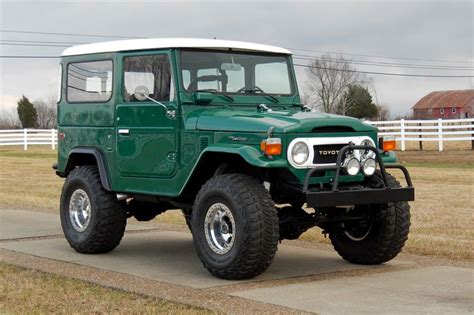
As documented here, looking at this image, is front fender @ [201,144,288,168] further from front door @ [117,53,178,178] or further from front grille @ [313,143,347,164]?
front door @ [117,53,178,178]

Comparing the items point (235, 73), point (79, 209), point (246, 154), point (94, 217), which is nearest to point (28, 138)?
point (79, 209)

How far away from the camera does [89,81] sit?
9680 mm

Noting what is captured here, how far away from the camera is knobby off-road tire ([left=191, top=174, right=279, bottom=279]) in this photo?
737cm

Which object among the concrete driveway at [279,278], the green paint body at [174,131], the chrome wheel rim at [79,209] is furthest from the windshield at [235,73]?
the chrome wheel rim at [79,209]

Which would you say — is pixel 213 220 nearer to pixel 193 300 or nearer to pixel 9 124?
pixel 193 300

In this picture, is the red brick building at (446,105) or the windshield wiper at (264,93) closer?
the windshield wiper at (264,93)

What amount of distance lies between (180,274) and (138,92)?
2.05 m

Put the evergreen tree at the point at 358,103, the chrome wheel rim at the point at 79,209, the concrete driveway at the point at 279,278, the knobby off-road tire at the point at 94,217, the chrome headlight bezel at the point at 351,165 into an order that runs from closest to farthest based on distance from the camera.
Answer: the concrete driveway at the point at 279,278 < the chrome headlight bezel at the point at 351,165 < the knobby off-road tire at the point at 94,217 < the chrome wheel rim at the point at 79,209 < the evergreen tree at the point at 358,103

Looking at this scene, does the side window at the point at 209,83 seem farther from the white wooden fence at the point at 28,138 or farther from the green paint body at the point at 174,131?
the white wooden fence at the point at 28,138

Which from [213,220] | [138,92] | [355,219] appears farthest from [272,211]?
[138,92]

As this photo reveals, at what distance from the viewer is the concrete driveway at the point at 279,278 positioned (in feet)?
21.8

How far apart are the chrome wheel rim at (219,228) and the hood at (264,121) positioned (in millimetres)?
781

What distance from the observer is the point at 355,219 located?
8289 millimetres

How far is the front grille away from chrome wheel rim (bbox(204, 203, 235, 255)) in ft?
3.22
